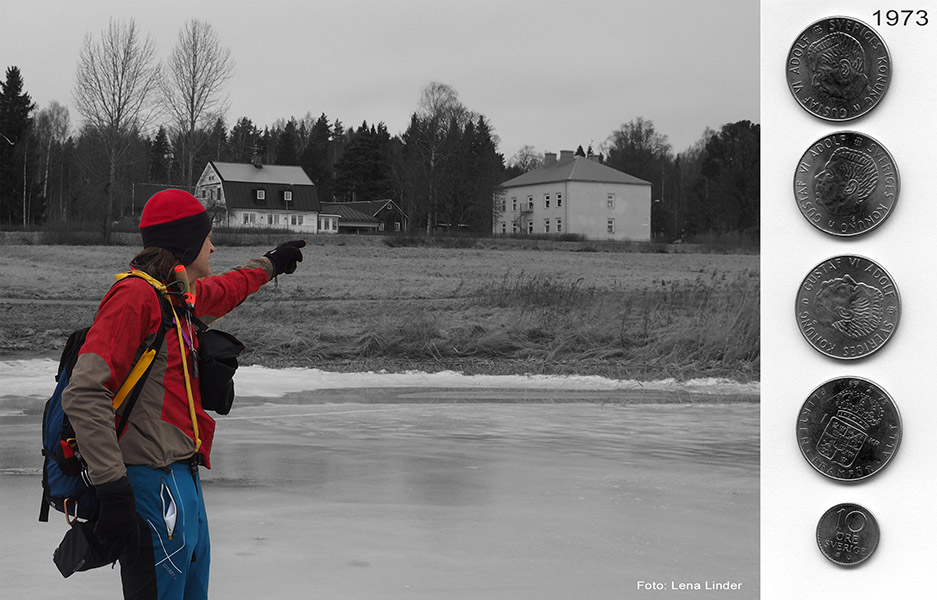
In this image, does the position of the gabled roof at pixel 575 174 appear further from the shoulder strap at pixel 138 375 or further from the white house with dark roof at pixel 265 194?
the shoulder strap at pixel 138 375

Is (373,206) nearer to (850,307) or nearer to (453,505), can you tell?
(453,505)

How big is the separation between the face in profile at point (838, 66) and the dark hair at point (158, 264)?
2.63 metres

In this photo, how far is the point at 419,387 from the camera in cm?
1518

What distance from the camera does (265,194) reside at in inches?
3752

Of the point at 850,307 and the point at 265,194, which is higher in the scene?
the point at 265,194

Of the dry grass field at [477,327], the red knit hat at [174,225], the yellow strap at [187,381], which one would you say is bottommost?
the dry grass field at [477,327]

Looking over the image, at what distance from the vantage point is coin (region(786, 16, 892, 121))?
2455mm

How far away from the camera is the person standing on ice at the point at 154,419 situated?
386 cm

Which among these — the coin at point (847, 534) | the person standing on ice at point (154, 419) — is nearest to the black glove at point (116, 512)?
the person standing on ice at point (154, 419)

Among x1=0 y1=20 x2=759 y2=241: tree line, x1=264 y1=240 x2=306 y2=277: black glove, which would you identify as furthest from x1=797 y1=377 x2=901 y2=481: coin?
x1=0 y1=20 x2=759 y2=241: tree line

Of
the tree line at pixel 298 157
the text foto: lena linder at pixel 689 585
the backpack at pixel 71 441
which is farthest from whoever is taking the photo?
the tree line at pixel 298 157

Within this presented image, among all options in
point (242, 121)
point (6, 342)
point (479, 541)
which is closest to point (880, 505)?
point (479, 541)

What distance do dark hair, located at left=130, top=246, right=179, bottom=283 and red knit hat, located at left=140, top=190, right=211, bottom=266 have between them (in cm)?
4

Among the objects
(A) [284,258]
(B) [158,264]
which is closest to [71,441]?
(B) [158,264]
